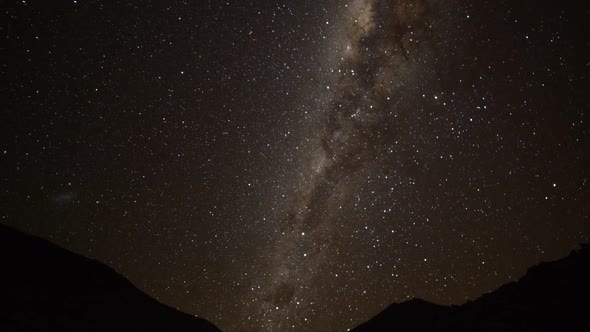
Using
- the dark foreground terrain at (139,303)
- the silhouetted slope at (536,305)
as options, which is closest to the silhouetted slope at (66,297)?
the dark foreground terrain at (139,303)

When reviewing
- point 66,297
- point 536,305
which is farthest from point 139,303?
point 536,305

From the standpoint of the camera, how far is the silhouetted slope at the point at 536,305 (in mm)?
12430

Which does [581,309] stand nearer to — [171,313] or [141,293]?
[171,313]

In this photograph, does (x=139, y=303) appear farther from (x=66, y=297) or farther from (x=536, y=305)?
(x=536, y=305)

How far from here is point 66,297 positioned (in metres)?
22.9

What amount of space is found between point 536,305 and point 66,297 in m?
23.1

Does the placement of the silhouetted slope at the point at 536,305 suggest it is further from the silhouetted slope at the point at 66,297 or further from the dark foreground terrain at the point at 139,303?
the silhouetted slope at the point at 66,297

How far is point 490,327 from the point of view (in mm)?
A: 13469

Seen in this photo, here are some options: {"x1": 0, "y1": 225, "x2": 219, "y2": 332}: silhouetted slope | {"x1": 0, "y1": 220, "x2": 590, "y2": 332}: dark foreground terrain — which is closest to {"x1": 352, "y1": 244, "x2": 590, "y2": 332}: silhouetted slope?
{"x1": 0, "y1": 220, "x2": 590, "y2": 332}: dark foreground terrain

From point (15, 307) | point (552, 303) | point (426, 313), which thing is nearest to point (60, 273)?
point (15, 307)

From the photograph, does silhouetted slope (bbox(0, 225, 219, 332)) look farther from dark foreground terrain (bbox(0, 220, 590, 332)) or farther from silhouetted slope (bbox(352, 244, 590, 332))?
silhouetted slope (bbox(352, 244, 590, 332))

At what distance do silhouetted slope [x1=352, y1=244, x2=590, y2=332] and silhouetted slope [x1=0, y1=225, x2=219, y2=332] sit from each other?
15.7 metres

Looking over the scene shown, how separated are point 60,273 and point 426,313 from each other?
23.8m

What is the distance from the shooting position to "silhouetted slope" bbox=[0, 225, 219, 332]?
1709 cm
